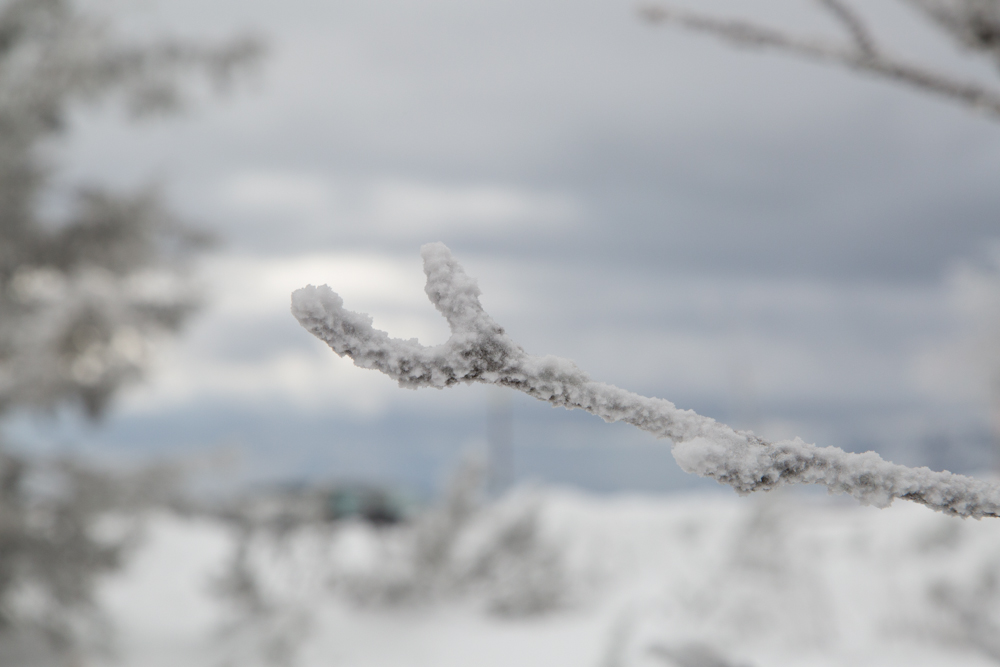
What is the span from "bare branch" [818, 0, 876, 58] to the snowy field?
7.52ft

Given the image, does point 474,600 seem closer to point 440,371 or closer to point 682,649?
point 682,649

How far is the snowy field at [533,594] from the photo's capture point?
397cm

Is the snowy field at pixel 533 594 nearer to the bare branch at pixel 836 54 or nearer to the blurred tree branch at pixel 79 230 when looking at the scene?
the blurred tree branch at pixel 79 230

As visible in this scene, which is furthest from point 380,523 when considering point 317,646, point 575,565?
point 317,646

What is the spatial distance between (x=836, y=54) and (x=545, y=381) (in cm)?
86

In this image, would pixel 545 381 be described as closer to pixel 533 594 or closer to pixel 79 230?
pixel 533 594

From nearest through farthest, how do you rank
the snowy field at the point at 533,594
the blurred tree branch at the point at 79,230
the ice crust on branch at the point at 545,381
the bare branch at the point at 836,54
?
1. the ice crust on branch at the point at 545,381
2. the bare branch at the point at 836,54
3. the snowy field at the point at 533,594
4. the blurred tree branch at the point at 79,230

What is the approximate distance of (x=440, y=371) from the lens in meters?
0.35

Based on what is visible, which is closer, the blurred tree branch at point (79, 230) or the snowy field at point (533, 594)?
the snowy field at point (533, 594)

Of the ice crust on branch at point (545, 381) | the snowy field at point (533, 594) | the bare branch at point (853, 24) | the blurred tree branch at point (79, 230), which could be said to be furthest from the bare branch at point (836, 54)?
the blurred tree branch at point (79, 230)

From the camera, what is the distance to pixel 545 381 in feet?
1.16

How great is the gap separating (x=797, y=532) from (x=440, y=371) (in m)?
6.12

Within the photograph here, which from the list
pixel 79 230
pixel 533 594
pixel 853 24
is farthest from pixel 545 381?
pixel 79 230

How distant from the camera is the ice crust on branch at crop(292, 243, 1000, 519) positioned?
0.33 metres
